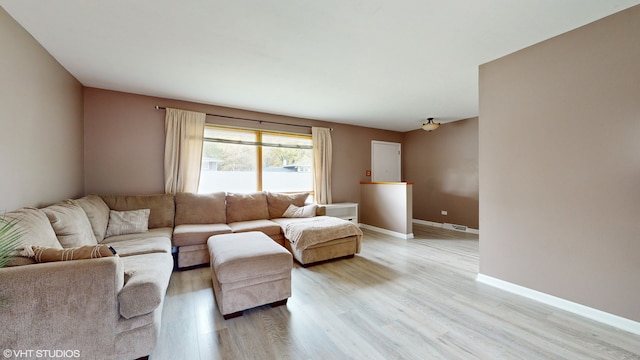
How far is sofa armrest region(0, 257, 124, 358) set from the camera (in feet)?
3.89

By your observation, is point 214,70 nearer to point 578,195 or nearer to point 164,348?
point 164,348

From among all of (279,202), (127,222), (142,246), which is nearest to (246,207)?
(279,202)

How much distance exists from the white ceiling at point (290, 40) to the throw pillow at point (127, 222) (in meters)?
1.72

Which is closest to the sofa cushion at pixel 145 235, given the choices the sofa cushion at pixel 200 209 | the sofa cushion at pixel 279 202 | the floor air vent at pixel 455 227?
the sofa cushion at pixel 200 209

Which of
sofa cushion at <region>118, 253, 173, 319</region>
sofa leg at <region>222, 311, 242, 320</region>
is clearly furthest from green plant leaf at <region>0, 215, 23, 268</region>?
sofa leg at <region>222, 311, 242, 320</region>

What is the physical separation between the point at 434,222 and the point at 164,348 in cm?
577

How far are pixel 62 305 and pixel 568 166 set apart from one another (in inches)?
148

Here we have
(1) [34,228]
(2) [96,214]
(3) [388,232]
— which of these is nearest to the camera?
(1) [34,228]

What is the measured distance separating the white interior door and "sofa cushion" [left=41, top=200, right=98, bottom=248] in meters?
5.23

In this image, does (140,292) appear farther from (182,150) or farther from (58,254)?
(182,150)

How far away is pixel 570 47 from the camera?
2057mm

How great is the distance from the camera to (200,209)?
3584mm

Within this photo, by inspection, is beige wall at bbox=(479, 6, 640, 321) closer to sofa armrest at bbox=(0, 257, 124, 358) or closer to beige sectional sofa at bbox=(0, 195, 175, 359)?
beige sectional sofa at bbox=(0, 195, 175, 359)

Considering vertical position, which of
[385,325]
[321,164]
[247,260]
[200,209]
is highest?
[321,164]
